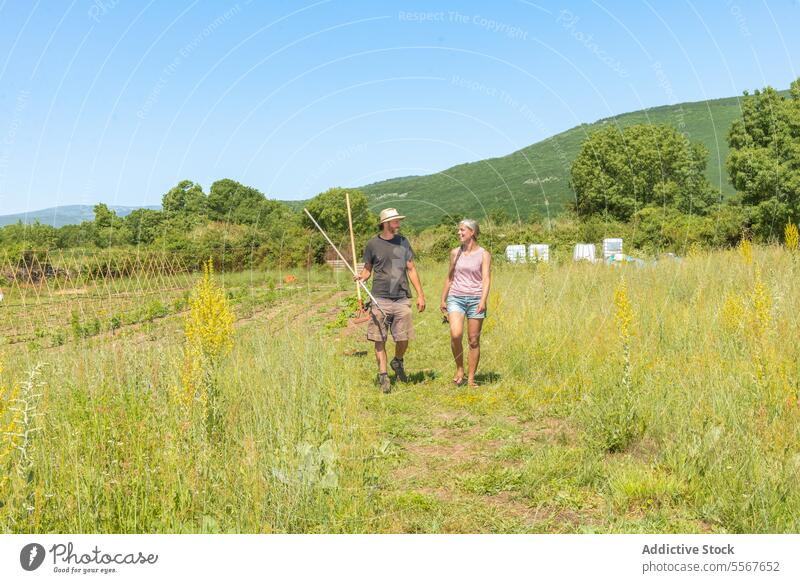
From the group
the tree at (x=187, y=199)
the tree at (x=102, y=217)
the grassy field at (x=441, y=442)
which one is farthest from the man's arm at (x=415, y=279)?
the tree at (x=102, y=217)

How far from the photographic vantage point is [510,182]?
→ 80.4m

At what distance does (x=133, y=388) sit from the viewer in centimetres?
578

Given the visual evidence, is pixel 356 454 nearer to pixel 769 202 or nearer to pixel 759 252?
pixel 759 252

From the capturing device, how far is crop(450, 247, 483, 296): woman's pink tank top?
7.86 metres

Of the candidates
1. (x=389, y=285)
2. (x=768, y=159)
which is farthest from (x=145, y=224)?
(x=768, y=159)

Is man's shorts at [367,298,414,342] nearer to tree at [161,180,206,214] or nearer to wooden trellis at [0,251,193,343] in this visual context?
wooden trellis at [0,251,193,343]

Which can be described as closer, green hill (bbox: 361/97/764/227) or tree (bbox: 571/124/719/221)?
green hill (bbox: 361/97/764/227)

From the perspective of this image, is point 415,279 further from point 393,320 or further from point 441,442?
point 441,442

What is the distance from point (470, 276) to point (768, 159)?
36.6 metres

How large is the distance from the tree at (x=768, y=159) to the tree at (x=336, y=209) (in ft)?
74.7

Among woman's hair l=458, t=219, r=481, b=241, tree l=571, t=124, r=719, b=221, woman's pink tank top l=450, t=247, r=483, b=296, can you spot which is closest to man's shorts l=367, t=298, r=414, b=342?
woman's pink tank top l=450, t=247, r=483, b=296
